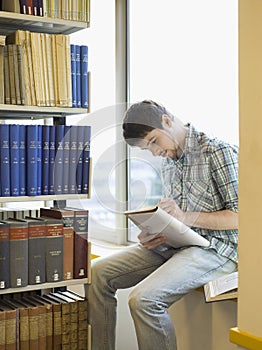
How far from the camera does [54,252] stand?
2.66m

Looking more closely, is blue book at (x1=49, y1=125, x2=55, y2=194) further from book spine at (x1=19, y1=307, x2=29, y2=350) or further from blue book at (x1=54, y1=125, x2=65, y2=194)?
book spine at (x1=19, y1=307, x2=29, y2=350)

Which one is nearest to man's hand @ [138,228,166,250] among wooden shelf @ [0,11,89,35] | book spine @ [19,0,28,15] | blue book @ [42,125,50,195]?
blue book @ [42,125,50,195]

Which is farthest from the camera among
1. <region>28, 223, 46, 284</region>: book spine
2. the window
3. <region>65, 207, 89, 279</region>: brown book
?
the window

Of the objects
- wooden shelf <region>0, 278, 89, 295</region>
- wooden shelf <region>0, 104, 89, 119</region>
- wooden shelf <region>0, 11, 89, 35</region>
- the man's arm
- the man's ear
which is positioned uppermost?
wooden shelf <region>0, 11, 89, 35</region>

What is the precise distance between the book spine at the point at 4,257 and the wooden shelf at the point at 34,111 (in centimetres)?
46

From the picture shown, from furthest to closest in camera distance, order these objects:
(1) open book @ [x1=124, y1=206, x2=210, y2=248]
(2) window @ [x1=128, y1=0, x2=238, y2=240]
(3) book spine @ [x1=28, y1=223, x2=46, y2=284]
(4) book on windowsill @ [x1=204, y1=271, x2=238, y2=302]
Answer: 1. (2) window @ [x1=128, y1=0, x2=238, y2=240]
2. (3) book spine @ [x1=28, y1=223, x2=46, y2=284]
3. (1) open book @ [x1=124, y1=206, x2=210, y2=248]
4. (4) book on windowsill @ [x1=204, y1=271, x2=238, y2=302]

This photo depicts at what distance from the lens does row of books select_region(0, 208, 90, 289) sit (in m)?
2.56

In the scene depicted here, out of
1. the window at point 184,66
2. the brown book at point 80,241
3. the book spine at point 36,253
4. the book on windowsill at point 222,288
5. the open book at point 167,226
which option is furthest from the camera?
the window at point 184,66

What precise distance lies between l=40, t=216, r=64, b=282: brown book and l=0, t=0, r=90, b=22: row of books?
0.85 meters

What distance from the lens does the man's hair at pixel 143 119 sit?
2.62 m

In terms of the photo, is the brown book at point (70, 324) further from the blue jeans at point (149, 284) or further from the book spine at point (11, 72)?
the book spine at point (11, 72)

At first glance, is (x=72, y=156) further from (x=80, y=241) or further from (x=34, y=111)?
(x=80, y=241)

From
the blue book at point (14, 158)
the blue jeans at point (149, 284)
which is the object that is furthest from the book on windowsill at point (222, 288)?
the blue book at point (14, 158)

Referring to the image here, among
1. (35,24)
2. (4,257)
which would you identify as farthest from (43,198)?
(35,24)
